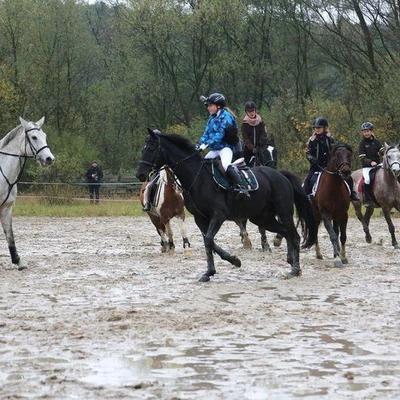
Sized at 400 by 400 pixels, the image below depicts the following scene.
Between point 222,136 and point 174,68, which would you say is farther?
point 174,68

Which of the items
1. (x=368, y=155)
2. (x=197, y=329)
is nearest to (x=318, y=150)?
(x=368, y=155)

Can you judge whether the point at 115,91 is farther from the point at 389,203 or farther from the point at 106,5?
the point at 389,203

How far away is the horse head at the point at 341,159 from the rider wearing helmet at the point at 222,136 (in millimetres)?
2203

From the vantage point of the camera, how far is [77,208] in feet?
116

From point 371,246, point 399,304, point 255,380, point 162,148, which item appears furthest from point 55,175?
point 255,380

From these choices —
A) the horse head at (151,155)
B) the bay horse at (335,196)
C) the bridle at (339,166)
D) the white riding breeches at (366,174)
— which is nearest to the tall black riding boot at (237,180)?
the horse head at (151,155)

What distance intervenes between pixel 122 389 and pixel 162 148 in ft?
23.5

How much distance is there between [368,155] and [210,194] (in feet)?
25.3

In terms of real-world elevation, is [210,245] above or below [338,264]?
above

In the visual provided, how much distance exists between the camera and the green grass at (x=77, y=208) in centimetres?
3381

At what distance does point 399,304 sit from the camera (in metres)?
10.8

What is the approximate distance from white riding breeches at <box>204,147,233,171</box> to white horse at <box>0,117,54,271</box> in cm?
266

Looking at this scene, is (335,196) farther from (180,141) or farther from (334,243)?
(180,141)

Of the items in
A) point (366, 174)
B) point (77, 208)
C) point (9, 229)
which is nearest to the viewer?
point (9, 229)
